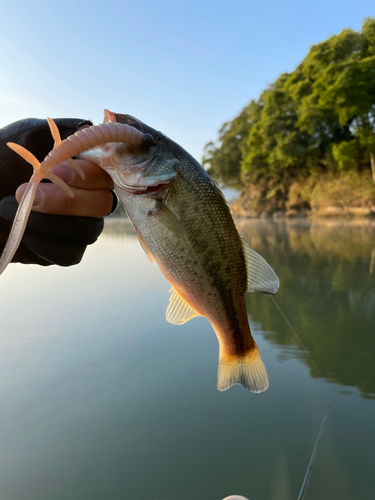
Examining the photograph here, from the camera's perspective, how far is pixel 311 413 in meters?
2.80

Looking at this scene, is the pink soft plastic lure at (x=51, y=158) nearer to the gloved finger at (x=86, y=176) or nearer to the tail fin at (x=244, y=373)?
the gloved finger at (x=86, y=176)

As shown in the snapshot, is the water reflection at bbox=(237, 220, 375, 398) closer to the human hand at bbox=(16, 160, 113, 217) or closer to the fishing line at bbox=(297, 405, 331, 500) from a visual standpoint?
the fishing line at bbox=(297, 405, 331, 500)

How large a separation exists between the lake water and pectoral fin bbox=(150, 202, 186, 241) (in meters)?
1.66

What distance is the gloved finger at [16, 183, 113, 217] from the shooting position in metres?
1.51

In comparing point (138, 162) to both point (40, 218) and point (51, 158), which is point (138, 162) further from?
point (40, 218)

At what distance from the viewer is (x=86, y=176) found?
151cm

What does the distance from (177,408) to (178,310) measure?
1.55 metres

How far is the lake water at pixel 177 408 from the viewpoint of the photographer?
2191 mm

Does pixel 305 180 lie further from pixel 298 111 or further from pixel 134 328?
pixel 134 328

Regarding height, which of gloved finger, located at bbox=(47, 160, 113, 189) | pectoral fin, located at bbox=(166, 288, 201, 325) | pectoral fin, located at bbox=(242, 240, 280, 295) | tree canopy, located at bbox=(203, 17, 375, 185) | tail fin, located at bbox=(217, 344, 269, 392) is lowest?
tail fin, located at bbox=(217, 344, 269, 392)

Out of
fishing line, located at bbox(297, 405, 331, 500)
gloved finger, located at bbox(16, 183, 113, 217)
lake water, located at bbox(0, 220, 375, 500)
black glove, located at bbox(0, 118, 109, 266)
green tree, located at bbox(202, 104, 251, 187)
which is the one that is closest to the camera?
gloved finger, located at bbox(16, 183, 113, 217)

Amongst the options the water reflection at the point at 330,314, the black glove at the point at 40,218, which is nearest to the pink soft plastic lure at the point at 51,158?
the black glove at the point at 40,218

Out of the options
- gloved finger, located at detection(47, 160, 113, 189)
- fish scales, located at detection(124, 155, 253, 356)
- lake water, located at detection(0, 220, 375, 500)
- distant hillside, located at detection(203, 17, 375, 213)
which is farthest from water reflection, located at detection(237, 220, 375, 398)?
distant hillside, located at detection(203, 17, 375, 213)

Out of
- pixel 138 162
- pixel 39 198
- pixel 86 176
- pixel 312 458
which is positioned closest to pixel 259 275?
pixel 138 162
